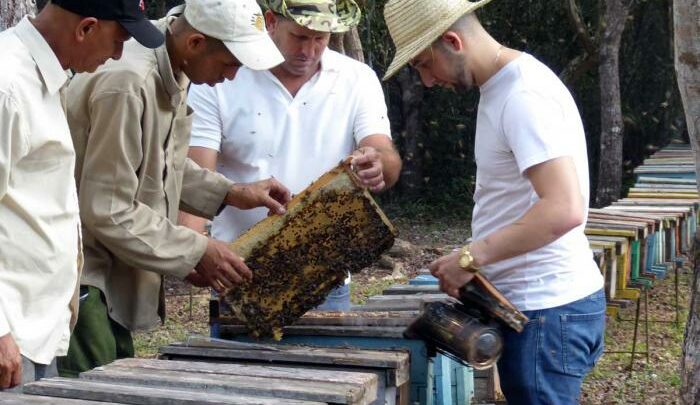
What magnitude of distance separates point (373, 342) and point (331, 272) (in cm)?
35

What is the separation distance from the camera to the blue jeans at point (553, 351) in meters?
2.92

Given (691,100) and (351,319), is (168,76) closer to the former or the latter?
(351,319)

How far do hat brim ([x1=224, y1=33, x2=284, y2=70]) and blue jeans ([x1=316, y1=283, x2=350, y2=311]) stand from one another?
1.00 m

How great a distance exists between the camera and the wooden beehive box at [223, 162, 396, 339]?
3.23 metres

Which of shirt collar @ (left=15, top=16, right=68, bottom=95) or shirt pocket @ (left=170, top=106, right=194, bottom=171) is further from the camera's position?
shirt pocket @ (left=170, top=106, right=194, bottom=171)

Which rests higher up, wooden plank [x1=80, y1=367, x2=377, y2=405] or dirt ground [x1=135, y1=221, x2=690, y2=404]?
wooden plank [x1=80, y1=367, x2=377, y2=405]

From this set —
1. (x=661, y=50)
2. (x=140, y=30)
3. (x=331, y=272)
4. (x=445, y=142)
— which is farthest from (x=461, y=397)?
(x=661, y=50)

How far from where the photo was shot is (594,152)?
13102mm

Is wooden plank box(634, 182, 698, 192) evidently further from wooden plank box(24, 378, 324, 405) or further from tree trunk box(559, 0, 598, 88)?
wooden plank box(24, 378, 324, 405)

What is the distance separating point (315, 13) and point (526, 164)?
1128 millimetres

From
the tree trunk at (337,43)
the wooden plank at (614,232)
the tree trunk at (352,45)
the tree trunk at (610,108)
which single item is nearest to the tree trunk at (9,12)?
the tree trunk at (337,43)

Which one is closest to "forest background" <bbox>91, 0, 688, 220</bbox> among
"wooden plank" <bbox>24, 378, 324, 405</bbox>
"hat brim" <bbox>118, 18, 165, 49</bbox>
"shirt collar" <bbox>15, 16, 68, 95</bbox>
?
"hat brim" <bbox>118, 18, 165, 49</bbox>

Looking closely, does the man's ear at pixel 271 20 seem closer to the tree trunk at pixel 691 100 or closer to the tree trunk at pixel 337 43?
the tree trunk at pixel 691 100

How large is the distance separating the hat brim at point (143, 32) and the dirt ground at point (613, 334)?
396cm
